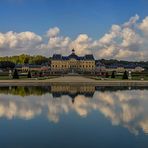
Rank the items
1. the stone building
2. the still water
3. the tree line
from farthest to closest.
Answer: the tree line
the stone building
the still water

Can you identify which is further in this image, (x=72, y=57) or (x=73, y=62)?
(x=72, y=57)

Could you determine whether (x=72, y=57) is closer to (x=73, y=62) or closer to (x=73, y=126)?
(x=73, y=62)

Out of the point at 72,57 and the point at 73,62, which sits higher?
the point at 72,57

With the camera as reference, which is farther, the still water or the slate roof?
the slate roof

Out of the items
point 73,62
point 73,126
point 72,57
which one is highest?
point 72,57

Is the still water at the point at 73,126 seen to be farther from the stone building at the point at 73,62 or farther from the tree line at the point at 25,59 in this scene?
the tree line at the point at 25,59

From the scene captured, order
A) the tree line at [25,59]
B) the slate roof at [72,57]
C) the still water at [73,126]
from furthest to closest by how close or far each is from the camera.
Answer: the tree line at [25,59] → the slate roof at [72,57] → the still water at [73,126]

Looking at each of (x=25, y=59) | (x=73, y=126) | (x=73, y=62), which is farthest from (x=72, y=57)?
(x=73, y=126)

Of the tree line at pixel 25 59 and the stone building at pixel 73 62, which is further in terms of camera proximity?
the tree line at pixel 25 59

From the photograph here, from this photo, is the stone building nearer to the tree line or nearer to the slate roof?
the slate roof

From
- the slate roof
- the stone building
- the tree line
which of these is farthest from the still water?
the tree line

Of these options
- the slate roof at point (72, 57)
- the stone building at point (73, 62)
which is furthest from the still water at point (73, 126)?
the slate roof at point (72, 57)

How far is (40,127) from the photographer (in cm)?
710

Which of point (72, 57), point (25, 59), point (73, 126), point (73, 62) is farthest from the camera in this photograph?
point (25, 59)
